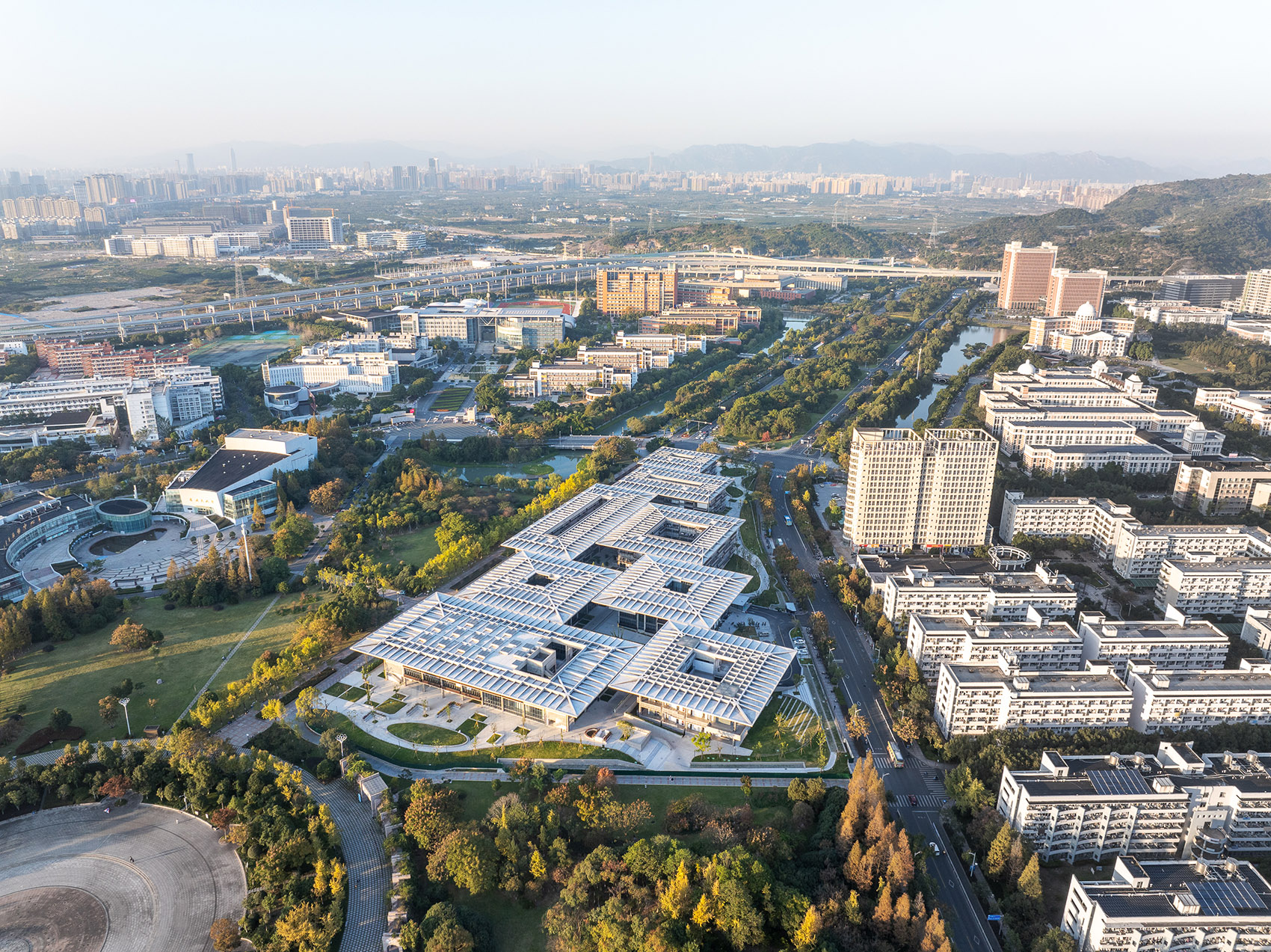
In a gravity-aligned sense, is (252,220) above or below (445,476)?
above

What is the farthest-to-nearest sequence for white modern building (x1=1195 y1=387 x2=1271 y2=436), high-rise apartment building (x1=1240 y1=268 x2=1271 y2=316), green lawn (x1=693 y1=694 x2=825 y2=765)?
high-rise apartment building (x1=1240 y1=268 x2=1271 y2=316)
white modern building (x1=1195 y1=387 x2=1271 y2=436)
green lawn (x1=693 y1=694 x2=825 y2=765)

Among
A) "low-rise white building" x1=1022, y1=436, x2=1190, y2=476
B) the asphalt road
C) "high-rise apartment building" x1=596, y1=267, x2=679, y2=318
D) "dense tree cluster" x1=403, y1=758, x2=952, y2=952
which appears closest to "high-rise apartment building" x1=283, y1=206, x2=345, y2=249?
"high-rise apartment building" x1=596, y1=267, x2=679, y2=318

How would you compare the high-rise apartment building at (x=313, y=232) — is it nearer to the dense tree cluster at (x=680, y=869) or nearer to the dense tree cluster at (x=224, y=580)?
the dense tree cluster at (x=224, y=580)

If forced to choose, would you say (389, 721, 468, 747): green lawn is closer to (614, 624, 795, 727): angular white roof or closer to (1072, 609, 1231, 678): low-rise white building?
(614, 624, 795, 727): angular white roof

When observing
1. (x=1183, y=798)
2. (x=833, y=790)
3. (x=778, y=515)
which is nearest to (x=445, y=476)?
(x=778, y=515)

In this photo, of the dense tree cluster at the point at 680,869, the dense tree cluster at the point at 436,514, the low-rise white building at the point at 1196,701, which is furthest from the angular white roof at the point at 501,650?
the low-rise white building at the point at 1196,701

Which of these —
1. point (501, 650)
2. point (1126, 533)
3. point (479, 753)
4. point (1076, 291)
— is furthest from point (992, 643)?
point (1076, 291)

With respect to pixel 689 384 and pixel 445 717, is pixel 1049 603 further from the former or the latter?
pixel 689 384
